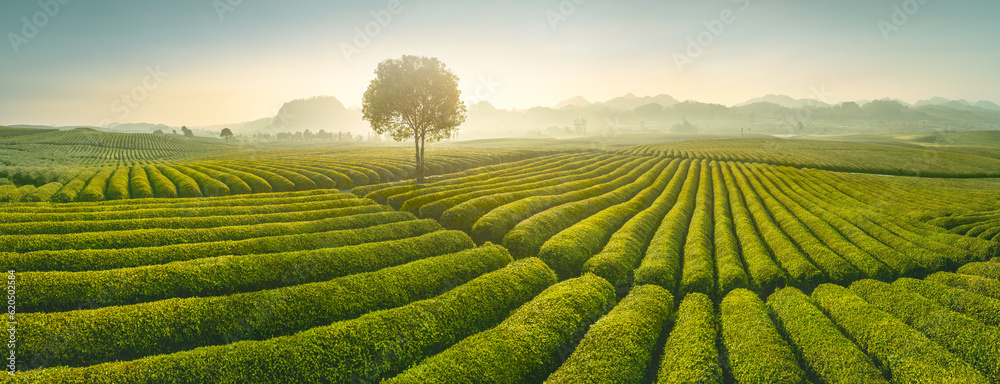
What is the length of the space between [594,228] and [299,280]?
16.7 metres

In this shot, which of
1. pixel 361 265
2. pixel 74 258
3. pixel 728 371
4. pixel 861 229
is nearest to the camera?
pixel 728 371

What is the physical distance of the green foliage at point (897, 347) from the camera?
9.88 meters

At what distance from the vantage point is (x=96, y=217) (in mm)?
22359

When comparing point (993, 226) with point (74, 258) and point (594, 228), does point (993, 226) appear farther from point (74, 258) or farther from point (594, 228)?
point (74, 258)

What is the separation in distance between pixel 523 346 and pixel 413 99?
3794 cm

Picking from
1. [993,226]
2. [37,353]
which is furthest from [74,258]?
[993,226]

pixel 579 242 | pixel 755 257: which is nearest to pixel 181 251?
pixel 579 242

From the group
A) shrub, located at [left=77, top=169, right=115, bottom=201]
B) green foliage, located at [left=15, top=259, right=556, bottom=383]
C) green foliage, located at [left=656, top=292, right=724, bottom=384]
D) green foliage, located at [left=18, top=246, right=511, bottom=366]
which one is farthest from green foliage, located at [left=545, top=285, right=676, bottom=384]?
shrub, located at [left=77, top=169, right=115, bottom=201]

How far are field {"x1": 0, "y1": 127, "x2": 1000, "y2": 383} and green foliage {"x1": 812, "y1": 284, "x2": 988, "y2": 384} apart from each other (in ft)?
0.16

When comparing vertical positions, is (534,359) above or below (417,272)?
below

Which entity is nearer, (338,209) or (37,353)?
(37,353)

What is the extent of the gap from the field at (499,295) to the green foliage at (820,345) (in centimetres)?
6

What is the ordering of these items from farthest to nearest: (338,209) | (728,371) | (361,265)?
1. (338,209)
2. (361,265)
3. (728,371)

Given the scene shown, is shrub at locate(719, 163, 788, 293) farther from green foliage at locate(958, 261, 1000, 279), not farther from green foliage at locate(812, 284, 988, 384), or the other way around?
green foliage at locate(958, 261, 1000, 279)
